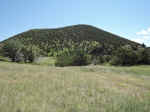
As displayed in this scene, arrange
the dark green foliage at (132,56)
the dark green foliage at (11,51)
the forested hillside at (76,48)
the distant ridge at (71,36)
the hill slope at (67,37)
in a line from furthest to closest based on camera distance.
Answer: the distant ridge at (71,36)
the hill slope at (67,37)
the dark green foliage at (11,51)
the forested hillside at (76,48)
the dark green foliage at (132,56)

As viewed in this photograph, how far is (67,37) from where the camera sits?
397 ft

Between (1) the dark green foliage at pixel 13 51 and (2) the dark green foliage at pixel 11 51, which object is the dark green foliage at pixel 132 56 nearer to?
(1) the dark green foliage at pixel 13 51

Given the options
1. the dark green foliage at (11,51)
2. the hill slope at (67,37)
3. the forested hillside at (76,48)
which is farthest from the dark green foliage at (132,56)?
the hill slope at (67,37)

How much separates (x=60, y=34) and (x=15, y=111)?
411ft

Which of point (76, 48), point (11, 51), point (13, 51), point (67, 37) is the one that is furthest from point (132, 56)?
point (67, 37)

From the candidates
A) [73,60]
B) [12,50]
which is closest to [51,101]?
[73,60]

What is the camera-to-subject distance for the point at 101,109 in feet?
15.4

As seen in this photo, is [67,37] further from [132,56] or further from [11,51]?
[132,56]

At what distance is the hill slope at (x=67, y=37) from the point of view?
106m

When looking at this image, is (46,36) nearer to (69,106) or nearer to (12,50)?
(12,50)

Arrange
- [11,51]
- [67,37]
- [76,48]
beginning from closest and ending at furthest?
[11,51]
[76,48]
[67,37]

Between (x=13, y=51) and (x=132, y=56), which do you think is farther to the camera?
(x=13, y=51)

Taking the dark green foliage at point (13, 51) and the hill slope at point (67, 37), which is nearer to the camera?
the dark green foliage at point (13, 51)

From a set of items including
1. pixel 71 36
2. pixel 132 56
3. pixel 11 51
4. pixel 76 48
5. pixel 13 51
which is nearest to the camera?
pixel 132 56
